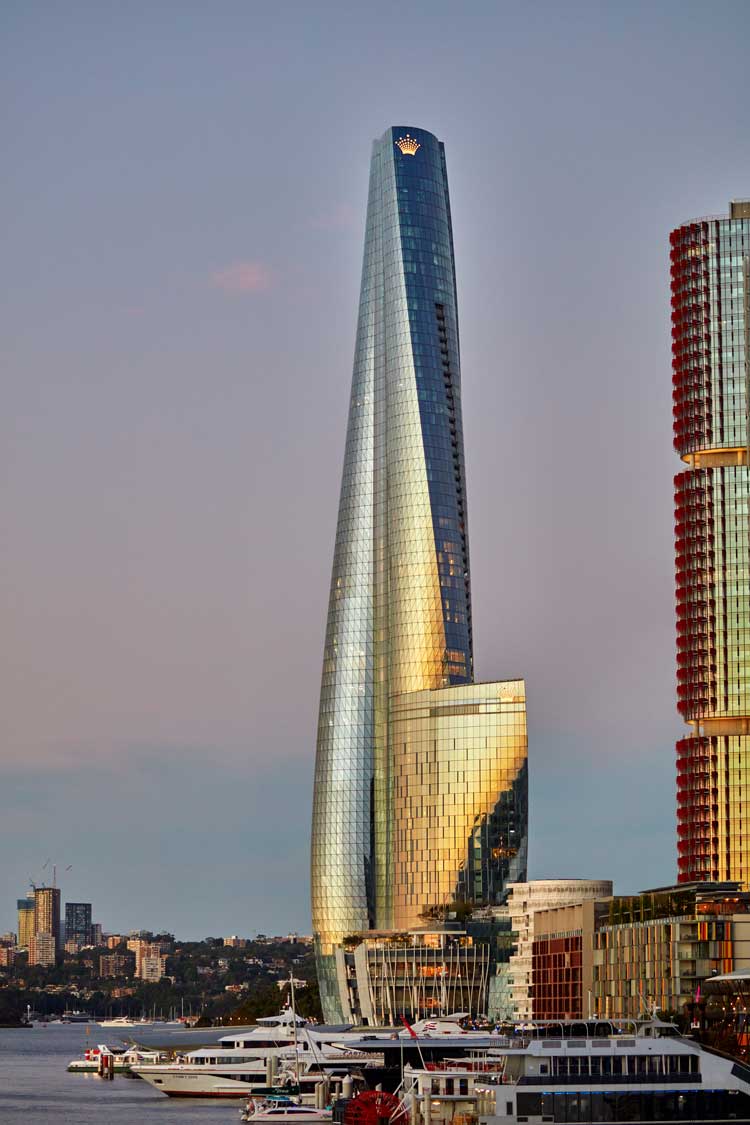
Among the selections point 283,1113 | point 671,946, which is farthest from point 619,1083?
point 671,946

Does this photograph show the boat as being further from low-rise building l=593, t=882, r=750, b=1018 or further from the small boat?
low-rise building l=593, t=882, r=750, b=1018

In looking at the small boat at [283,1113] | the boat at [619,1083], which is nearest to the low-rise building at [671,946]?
the small boat at [283,1113]

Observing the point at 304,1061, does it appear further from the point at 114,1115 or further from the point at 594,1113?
the point at 594,1113

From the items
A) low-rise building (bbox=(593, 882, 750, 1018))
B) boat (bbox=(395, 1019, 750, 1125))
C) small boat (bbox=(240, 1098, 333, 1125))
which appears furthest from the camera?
low-rise building (bbox=(593, 882, 750, 1018))

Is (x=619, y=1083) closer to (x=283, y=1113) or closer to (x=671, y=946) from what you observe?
(x=283, y=1113)

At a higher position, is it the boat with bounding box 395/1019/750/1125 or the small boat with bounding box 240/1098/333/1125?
the boat with bounding box 395/1019/750/1125

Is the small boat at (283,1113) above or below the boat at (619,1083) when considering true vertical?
below

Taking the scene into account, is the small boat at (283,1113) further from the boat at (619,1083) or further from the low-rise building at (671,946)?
the boat at (619,1083)

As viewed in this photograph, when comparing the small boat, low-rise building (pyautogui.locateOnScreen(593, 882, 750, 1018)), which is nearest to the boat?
the small boat

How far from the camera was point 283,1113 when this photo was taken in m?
153

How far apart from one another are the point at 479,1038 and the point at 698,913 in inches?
1450

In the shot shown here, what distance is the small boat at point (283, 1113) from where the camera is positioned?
152 metres

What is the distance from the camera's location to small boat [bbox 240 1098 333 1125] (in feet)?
498

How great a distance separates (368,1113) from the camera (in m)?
127
